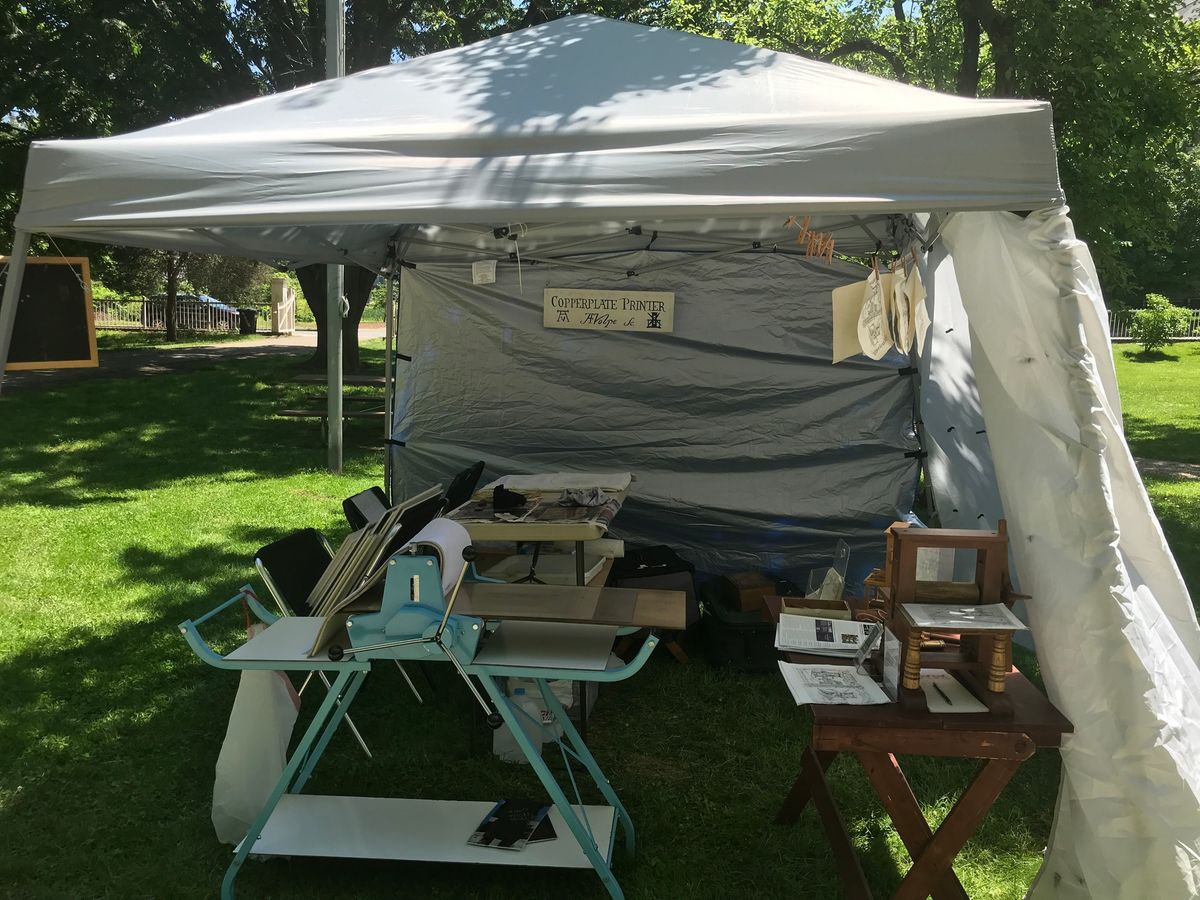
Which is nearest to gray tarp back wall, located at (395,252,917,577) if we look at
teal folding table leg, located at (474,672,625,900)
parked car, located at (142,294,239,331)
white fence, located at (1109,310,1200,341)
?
teal folding table leg, located at (474,672,625,900)

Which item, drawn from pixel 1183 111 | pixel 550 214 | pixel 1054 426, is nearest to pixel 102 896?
pixel 550 214

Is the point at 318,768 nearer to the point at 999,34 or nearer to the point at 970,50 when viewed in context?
the point at 999,34

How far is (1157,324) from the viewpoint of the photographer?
19.1 m

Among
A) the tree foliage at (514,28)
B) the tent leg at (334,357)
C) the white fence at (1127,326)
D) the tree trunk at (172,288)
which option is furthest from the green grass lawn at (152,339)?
the white fence at (1127,326)

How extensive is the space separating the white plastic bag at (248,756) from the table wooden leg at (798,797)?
1.56m

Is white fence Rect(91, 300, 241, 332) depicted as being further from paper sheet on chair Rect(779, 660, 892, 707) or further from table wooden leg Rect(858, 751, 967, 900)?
table wooden leg Rect(858, 751, 967, 900)

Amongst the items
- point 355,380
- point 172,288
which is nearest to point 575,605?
point 355,380

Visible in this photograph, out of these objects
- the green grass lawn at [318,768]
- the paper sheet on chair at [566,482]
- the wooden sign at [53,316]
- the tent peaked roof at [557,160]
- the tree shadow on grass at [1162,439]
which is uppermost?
the tent peaked roof at [557,160]

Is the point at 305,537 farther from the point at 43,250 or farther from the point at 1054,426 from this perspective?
the point at 43,250

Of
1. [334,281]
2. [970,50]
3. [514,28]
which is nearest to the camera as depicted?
[334,281]

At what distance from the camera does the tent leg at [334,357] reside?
718 centimetres

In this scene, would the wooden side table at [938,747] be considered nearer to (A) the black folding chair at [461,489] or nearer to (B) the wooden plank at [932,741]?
Answer: (B) the wooden plank at [932,741]

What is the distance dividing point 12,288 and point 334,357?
487 centimetres

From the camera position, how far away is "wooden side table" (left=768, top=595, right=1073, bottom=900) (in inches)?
79.4
